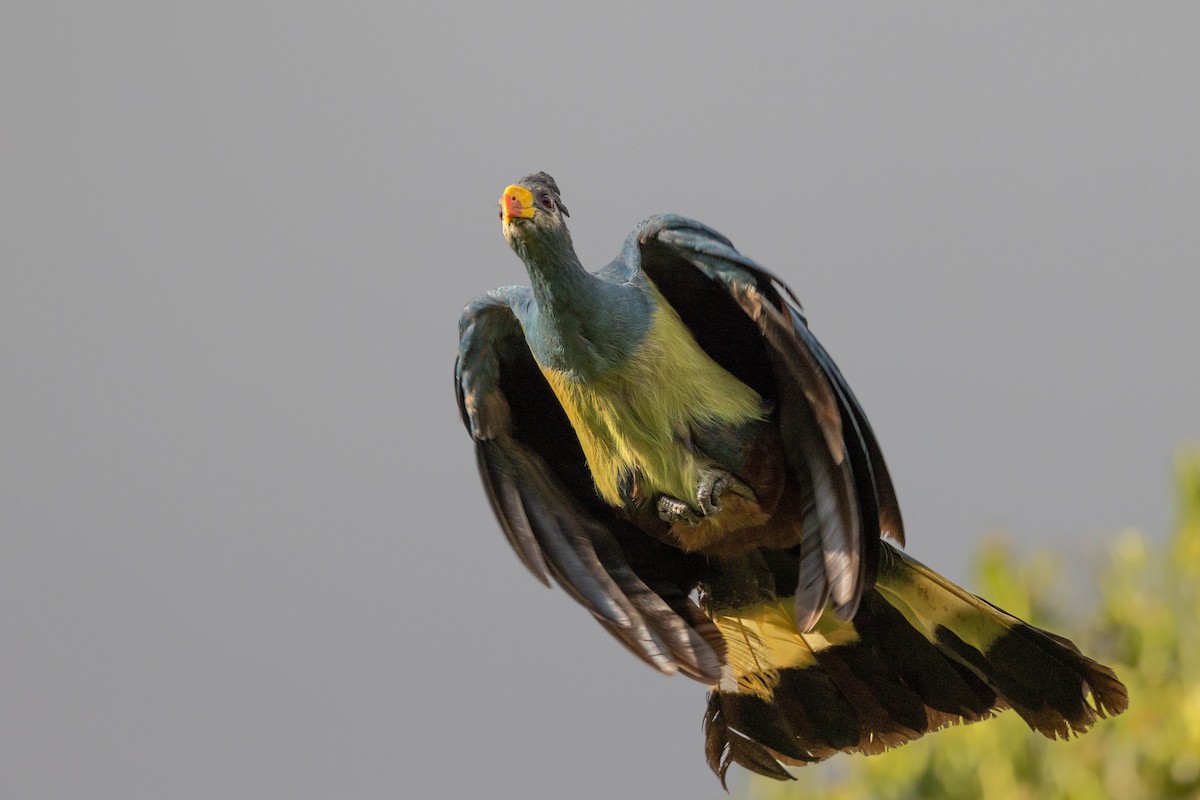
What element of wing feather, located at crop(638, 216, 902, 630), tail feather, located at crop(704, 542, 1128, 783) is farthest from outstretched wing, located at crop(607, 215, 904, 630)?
tail feather, located at crop(704, 542, 1128, 783)

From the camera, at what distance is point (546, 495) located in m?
5.00

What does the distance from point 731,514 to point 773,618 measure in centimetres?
64

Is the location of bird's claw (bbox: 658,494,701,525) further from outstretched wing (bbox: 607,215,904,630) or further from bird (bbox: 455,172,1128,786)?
outstretched wing (bbox: 607,215,904,630)

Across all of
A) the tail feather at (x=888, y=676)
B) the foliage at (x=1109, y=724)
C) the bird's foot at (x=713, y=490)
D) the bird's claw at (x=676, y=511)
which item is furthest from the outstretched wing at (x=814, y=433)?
the foliage at (x=1109, y=724)

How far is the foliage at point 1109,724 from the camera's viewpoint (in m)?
7.26

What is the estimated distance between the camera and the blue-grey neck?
4.50 m

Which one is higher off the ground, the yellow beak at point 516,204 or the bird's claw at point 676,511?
the yellow beak at point 516,204

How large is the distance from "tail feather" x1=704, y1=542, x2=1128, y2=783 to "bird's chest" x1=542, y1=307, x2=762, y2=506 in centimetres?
64

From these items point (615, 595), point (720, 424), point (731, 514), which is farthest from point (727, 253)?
point (615, 595)

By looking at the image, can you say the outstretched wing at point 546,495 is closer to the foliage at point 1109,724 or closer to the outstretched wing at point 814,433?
the outstretched wing at point 814,433

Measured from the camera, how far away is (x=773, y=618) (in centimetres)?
512

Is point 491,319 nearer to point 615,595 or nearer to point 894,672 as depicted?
point 615,595

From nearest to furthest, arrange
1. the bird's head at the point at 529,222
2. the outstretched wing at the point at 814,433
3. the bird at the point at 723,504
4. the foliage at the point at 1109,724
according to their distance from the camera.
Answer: the outstretched wing at the point at 814,433 → the bird at the point at 723,504 → the bird's head at the point at 529,222 → the foliage at the point at 1109,724

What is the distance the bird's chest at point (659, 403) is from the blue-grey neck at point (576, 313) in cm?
4
